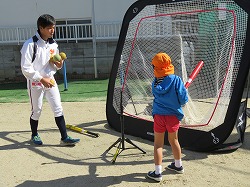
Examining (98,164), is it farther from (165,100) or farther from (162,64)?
(162,64)

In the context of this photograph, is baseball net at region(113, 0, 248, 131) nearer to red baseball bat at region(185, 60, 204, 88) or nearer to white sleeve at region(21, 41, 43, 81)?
red baseball bat at region(185, 60, 204, 88)

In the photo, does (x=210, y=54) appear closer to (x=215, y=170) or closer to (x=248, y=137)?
(x=248, y=137)

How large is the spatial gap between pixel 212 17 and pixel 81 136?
281 centimetres

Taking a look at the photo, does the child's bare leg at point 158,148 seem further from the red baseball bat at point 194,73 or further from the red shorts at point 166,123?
the red baseball bat at point 194,73

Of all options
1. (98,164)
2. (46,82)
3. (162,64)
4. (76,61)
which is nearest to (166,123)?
(162,64)

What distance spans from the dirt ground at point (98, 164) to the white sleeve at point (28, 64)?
1127mm

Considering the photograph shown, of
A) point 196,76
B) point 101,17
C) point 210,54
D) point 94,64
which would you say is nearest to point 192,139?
point 196,76

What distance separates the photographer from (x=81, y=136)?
5.13 m

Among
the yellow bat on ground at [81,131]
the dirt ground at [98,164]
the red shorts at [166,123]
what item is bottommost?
the dirt ground at [98,164]

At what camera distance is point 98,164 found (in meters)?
3.99

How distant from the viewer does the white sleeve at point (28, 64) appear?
165 inches

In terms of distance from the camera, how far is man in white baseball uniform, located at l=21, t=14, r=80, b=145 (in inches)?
166

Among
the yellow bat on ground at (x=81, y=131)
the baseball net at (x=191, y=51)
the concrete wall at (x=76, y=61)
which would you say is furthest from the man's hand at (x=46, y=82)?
the concrete wall at (x=76, y=61)

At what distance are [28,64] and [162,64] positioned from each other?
78.1 inches
